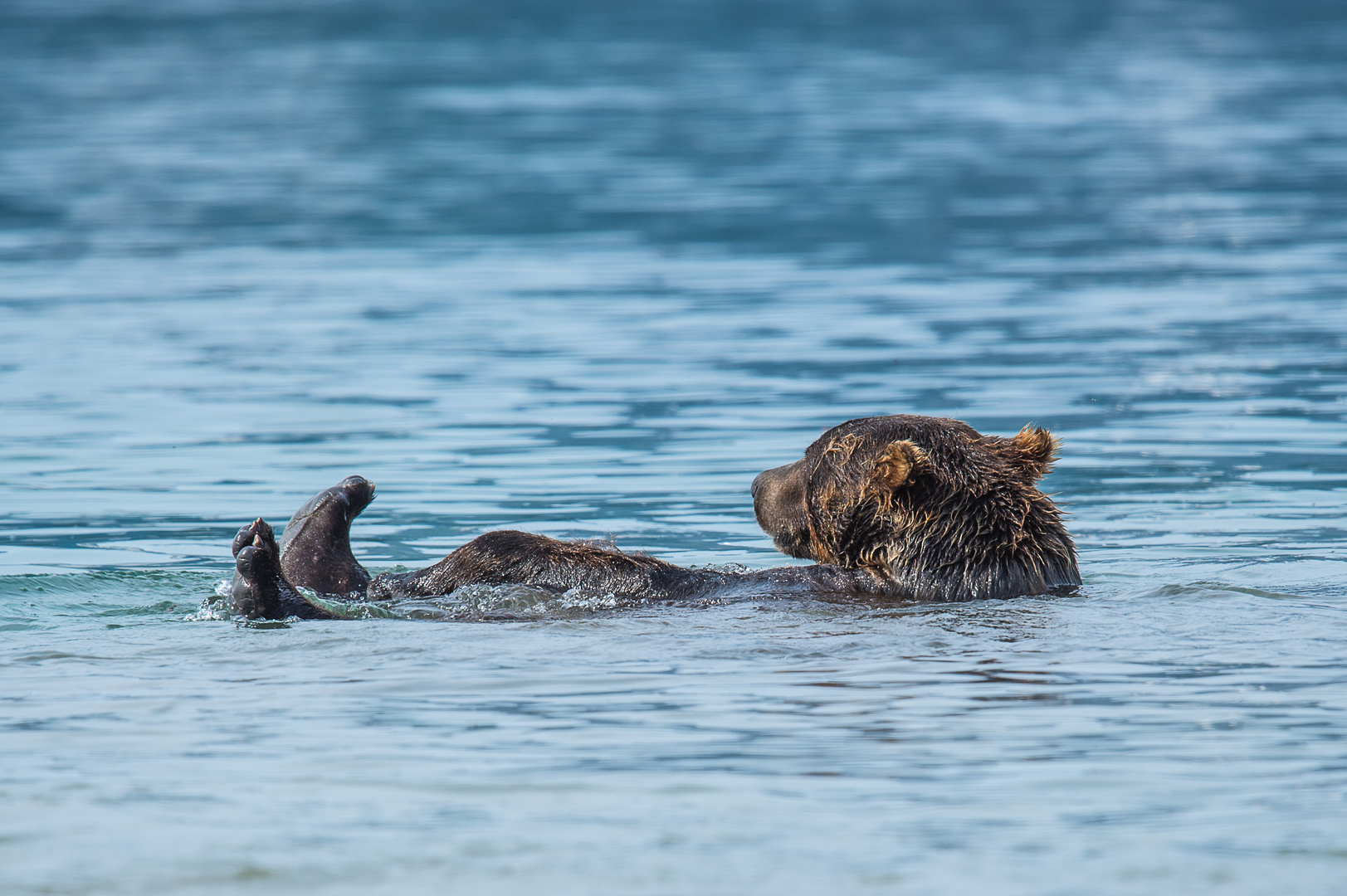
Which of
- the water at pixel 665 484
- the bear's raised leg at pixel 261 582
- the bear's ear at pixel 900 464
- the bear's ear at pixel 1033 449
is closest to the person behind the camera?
the water at pixel 665 484

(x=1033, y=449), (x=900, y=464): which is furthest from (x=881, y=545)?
(x=1033, y=449)

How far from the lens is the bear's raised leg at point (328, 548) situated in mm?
7633

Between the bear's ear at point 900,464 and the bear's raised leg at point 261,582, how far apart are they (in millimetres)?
2097

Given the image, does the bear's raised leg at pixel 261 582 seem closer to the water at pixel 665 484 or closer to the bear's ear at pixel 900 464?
the water at pixel 665 484

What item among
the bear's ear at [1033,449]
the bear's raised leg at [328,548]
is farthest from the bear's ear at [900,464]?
the bear's raised leg at [328,548]

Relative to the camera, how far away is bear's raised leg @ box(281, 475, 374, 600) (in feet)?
25.0

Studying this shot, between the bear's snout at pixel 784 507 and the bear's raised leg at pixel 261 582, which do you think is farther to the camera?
the bear's snout at pixel 784 507

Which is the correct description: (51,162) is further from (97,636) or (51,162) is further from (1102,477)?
(97,636)

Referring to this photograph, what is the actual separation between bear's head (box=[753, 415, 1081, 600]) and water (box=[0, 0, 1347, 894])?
0.23 m

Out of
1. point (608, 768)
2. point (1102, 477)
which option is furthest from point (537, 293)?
point (608, 768)

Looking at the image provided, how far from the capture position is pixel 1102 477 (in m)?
11.1

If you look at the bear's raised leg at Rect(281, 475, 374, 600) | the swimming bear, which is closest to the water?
the swimming bear

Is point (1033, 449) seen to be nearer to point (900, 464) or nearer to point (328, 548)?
point (900, 464)

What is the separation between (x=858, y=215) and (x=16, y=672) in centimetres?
1799
